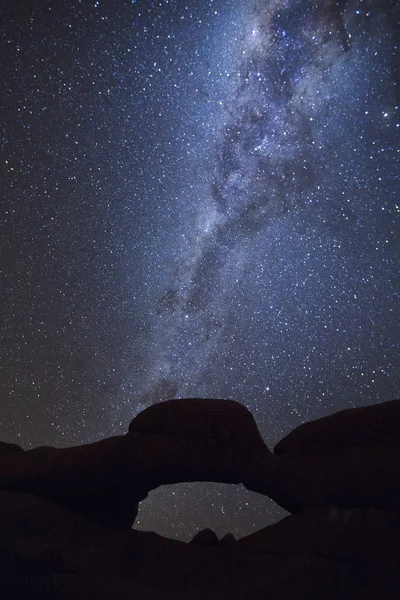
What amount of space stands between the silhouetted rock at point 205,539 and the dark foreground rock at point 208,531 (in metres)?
0.02

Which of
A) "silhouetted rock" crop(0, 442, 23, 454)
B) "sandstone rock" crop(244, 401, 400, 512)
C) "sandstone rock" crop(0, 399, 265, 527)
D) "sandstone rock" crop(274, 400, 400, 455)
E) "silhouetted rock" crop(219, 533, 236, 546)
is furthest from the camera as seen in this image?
"silhouetted rock" crop(0, 442, 23, 454)

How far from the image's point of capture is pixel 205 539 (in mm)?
7102

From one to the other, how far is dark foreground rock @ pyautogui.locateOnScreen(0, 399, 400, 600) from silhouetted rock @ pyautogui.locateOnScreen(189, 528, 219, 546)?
2 centimetres

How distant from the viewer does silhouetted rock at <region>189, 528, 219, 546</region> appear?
707 cm

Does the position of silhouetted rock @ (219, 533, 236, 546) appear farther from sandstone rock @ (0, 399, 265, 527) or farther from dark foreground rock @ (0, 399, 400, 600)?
sandstone rock @ (0, 399, 265, 527)

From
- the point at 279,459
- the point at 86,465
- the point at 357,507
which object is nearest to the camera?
the point at 357,507

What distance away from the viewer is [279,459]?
7.00 m

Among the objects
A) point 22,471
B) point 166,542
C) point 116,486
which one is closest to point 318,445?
point 166,542

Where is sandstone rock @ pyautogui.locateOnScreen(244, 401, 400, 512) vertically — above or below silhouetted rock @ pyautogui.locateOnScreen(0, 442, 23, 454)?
below

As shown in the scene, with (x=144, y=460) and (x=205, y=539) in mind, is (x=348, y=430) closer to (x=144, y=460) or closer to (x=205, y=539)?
(x=205, y=539)

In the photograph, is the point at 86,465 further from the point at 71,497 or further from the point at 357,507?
the point at 357,507

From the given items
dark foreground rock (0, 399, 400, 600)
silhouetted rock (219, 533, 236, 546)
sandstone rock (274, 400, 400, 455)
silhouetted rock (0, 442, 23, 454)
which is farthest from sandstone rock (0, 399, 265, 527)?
silhouetted rock (219, 533, 236, 546)

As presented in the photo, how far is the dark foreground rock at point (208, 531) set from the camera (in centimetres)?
583

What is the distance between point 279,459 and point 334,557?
155cm
